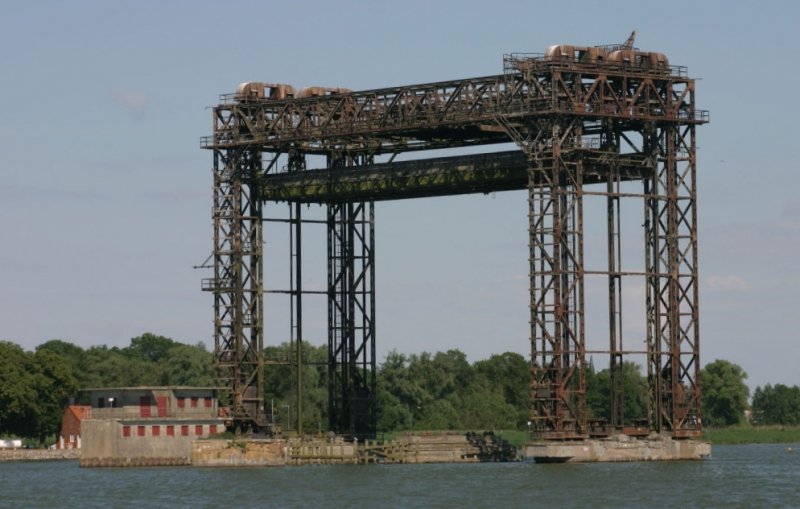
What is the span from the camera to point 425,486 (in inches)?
4838

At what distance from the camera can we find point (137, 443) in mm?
150875

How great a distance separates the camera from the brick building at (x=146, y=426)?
15050cm

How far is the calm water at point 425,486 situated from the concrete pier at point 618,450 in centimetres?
117

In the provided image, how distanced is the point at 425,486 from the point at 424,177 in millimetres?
28432

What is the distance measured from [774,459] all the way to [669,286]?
25.0 meters

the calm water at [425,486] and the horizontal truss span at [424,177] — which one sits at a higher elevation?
the horizontal truss span at [424,177]

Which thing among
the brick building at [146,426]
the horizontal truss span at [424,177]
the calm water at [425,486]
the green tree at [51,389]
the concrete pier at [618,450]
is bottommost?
the calm water at [425,486]

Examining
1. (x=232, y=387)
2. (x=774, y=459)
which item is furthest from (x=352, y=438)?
(x=774, y=459)

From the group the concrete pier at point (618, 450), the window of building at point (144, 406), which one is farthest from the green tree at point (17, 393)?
the concrete pier at point (618, 450)

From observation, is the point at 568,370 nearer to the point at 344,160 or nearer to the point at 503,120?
the point at 503,120

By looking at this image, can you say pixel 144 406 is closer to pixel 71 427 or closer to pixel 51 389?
pixel 51 389

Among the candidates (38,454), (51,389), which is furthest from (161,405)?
(51,389)

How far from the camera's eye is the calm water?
111438mm

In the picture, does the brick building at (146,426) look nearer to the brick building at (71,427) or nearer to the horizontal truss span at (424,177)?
the horizontal truss span at (424,177)
